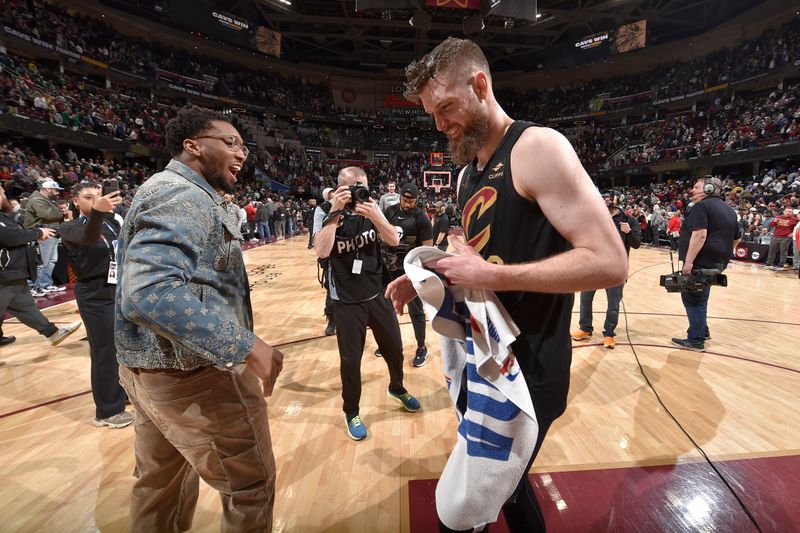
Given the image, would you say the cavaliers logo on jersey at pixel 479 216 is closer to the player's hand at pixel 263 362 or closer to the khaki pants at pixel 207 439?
the player's hand at pixel 263 362

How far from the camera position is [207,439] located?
138 centimetres

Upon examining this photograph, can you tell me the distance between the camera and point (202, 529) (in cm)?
200

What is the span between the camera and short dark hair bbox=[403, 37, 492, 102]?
121cm

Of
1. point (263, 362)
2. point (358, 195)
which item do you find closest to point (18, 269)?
point (358, 195)

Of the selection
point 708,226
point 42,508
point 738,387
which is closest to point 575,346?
point 738,387

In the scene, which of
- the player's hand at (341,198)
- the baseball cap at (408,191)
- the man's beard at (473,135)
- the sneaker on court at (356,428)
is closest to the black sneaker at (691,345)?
the baseball cap at (408,191)

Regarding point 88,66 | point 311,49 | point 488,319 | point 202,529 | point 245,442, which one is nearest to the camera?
point 488,319

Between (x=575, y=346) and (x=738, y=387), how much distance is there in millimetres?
1465

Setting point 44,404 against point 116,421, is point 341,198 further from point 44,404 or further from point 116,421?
point 44,404

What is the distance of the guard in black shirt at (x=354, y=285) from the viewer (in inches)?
109

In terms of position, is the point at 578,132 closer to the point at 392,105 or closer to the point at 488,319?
the point at 392,105

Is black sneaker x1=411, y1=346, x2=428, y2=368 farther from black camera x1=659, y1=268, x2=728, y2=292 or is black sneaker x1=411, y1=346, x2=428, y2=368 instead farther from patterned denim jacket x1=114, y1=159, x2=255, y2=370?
patterned denim jacket x1=114, y1=159, x2=255, y2=370

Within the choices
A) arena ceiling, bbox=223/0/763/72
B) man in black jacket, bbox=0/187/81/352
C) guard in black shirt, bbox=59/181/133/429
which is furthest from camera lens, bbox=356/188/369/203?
arena ceiling, bbox=223/0/763/72

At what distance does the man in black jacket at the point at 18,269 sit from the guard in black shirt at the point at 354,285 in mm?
3136
